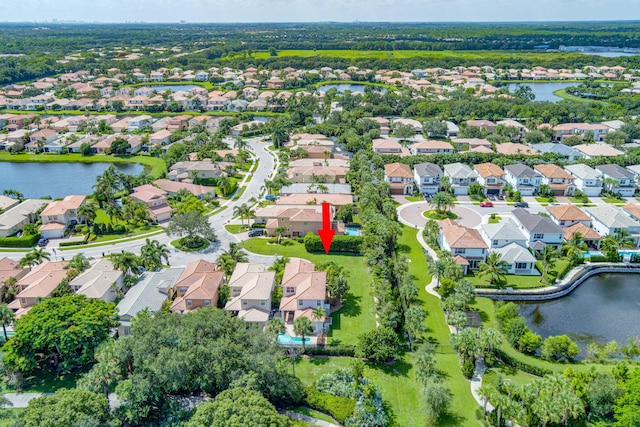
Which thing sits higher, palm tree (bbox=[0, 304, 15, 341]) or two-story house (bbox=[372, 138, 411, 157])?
palm tree (bbox=[0, 304, 15, 341])

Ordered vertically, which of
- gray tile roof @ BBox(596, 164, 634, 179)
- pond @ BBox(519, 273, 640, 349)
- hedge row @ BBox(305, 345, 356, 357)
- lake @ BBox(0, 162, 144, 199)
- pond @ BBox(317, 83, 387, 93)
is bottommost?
pond @ BBox(519, 273, 640, 349)

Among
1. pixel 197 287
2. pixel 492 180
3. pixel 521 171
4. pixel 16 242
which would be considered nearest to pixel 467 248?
pixel 492 180

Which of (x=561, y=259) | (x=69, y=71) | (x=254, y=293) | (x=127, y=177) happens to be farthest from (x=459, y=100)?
(x=69, y=71)

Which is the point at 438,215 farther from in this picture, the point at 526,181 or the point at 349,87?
the point at 349,87

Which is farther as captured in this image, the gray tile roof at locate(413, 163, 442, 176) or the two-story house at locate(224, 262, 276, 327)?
the gray tile roof at locate(413, 163, 442, 176)

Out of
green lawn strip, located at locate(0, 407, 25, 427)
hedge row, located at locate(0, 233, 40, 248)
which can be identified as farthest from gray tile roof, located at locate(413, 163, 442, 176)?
→ green lawn strip, located at locate(0, 407, 25, 427)

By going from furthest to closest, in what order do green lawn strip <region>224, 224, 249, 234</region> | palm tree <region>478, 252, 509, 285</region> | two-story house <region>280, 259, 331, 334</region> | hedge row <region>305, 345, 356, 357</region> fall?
green lawn strip <region>224, 224, 249, 234</region>
palm tree <region>478, 252, 509, 285</region>
two-story house <region>280, 259, 331, 334</region>
hedge row <region>305, 345, 356, 357</region>

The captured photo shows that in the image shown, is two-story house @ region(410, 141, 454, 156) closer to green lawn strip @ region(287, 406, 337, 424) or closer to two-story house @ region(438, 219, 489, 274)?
two-story house @ region(438, 219, 489, 274)
